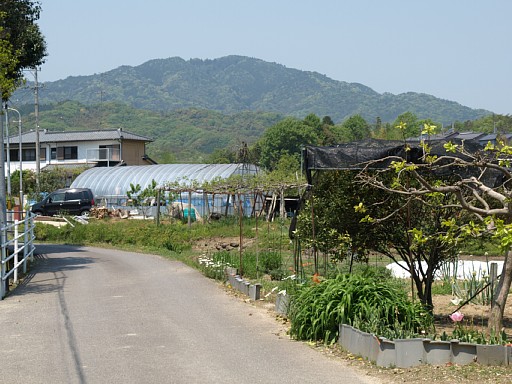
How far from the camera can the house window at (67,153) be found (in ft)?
250

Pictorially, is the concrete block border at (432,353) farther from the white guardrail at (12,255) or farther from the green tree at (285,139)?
the green tree at (285,139)

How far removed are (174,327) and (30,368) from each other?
3.01 metres

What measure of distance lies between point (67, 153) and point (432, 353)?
7086 cm

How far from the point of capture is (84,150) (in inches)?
2987

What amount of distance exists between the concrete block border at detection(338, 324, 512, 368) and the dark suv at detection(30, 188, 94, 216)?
41578mm

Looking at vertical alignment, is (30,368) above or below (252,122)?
below

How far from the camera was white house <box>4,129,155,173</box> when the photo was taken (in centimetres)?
7462

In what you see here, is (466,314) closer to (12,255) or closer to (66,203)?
(12,255)

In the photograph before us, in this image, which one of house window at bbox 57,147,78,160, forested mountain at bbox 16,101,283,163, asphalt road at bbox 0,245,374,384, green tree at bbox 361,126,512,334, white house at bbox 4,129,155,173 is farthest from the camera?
forested mountain at bbox 16,101,283,163

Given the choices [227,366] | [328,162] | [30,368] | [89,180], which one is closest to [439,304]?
[328,162]

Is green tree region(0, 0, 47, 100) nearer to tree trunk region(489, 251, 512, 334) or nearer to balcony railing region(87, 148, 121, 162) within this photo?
tree trunk region(489, 251, 512, 334)

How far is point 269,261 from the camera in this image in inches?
754

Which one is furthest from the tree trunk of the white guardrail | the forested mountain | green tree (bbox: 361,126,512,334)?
the forested mountain

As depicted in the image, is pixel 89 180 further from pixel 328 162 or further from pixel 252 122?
pixel 252 122
